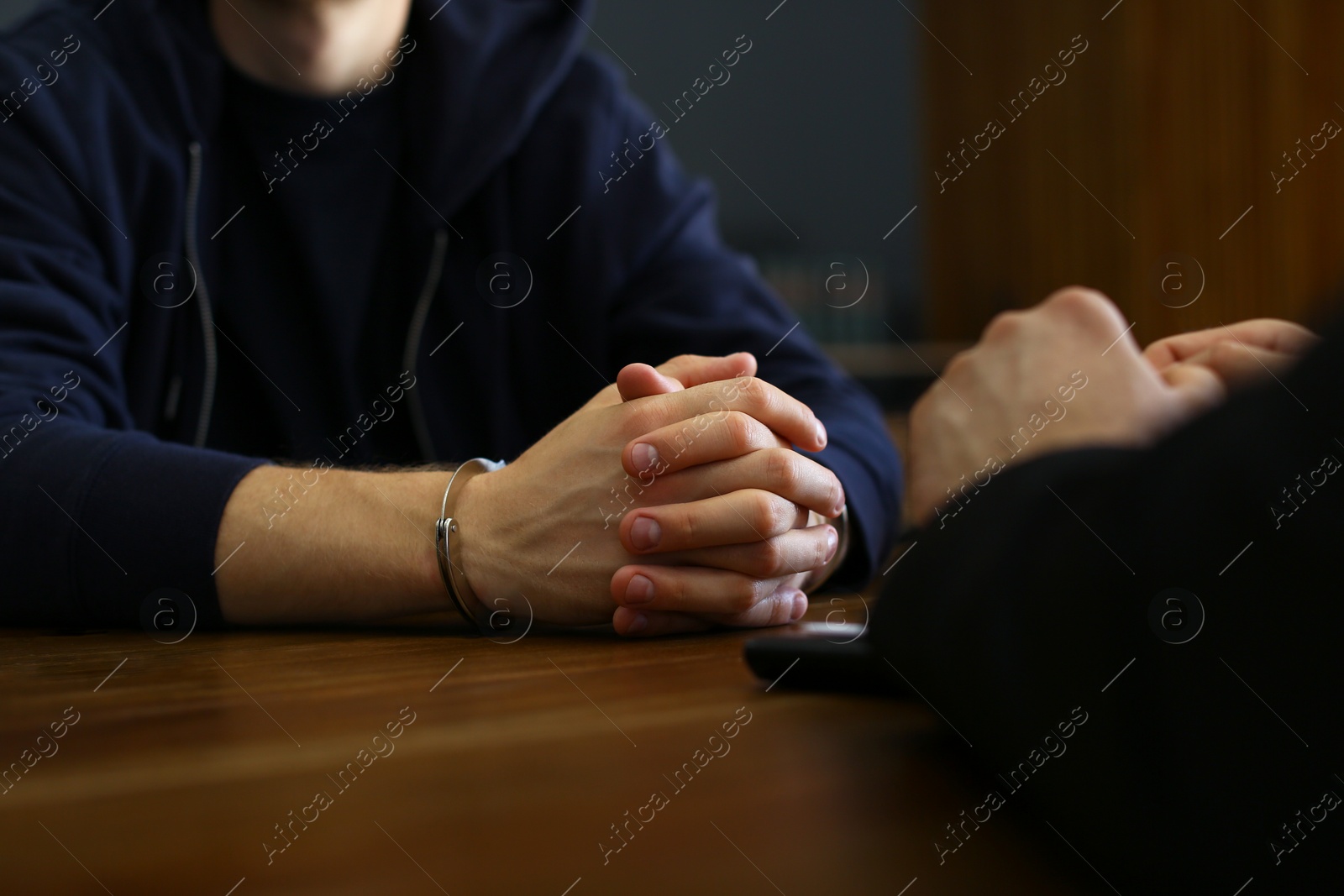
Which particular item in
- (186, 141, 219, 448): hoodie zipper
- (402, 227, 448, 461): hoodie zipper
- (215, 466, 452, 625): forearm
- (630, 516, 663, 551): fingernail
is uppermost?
(186, 141, 219, 448): hoodie zipper

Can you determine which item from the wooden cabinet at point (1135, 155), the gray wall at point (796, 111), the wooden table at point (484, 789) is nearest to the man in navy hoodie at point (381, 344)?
the wooden table at point (484, 789)

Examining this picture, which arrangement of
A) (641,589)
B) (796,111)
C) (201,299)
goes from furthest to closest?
(796,111) → (201,299) → (641,589)

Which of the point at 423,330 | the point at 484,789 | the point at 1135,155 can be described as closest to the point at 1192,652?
the point at 484,789

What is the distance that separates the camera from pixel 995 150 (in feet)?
12.7

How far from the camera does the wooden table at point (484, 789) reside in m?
0.29

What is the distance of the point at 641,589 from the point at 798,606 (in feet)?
0.41

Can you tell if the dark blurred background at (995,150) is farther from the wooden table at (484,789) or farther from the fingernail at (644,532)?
the wooden table at (484,789)

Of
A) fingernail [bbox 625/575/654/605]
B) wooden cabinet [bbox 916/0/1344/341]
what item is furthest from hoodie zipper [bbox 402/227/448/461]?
wooden cabinet [bbox 916/0/1344/341]

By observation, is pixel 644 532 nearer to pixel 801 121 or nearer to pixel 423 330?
pixel 423 330

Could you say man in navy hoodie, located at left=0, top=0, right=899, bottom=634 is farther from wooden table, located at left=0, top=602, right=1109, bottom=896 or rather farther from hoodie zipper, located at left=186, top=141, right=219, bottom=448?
wooden table, located at left=0, top=602, right=1109, bottom=896

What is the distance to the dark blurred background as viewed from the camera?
2881 mm

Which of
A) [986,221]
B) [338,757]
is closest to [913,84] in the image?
[986,221]

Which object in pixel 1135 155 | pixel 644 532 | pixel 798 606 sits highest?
pixel 644 532

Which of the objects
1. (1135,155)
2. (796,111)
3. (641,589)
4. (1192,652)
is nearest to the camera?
(1192,652)
